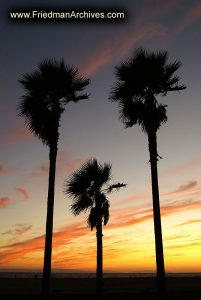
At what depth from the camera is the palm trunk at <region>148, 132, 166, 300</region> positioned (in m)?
14.5

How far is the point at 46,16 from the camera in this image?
53.1ft

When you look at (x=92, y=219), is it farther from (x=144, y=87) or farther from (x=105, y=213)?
(x=144, y=87)

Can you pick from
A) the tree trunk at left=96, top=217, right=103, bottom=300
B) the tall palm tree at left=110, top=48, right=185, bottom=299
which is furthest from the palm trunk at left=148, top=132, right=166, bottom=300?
the tree trunk at left=96, top=217, right=103, bottom=300

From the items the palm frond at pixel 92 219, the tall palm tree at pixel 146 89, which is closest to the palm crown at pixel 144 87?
the tall palm tree at pixel 146 89

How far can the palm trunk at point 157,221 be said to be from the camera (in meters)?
14.5

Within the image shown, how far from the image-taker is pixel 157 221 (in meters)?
15.1

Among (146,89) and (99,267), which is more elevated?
(146,89)
